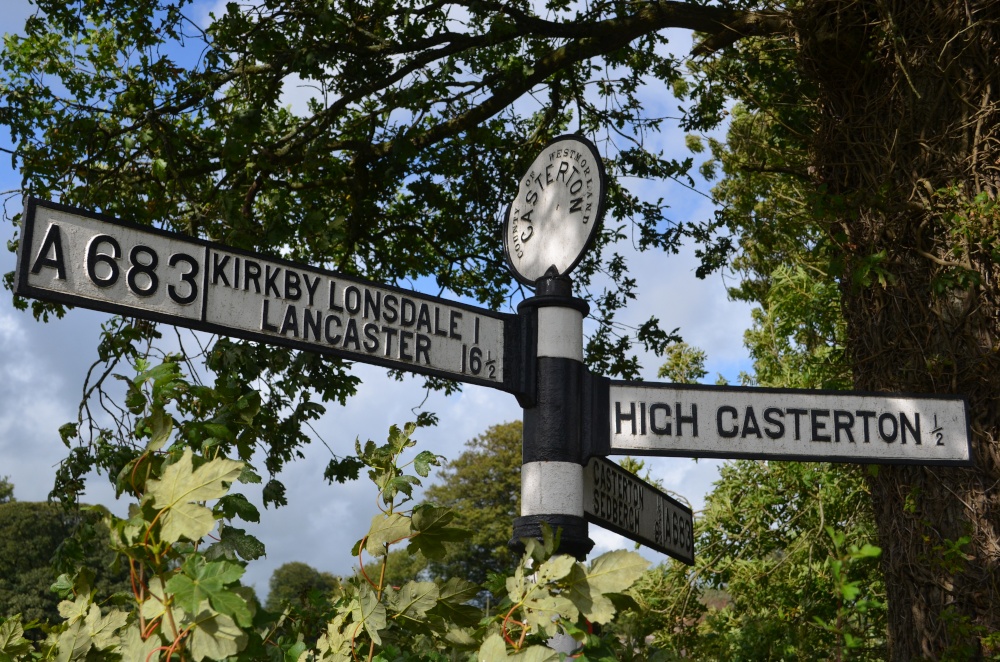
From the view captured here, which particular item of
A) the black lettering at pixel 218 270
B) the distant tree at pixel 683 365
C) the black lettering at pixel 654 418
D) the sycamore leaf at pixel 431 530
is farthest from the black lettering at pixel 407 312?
the distant tree at pixel 683 365

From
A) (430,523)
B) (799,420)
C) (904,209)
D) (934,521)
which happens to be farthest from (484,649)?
(904,209)

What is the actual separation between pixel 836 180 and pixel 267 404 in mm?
4929

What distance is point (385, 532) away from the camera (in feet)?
6.50

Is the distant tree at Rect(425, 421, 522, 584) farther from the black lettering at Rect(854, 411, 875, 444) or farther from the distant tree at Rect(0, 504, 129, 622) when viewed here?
the black lettering at Rect(854, 411, 875, 444)

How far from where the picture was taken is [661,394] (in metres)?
3.20

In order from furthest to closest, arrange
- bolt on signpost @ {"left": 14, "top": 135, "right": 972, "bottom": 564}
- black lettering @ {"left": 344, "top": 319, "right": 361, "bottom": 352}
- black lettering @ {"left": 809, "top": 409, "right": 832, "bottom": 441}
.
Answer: black lettering @ {"left": 809, "top": 409, "right": 832, "bottom": 441} < black lettering @ {"left": 344, "top": 319, "right": 361, "bottom": 352} < bolt on signpost @ {"left": 14, "top": 135, "right": 972, "bottom": 564}

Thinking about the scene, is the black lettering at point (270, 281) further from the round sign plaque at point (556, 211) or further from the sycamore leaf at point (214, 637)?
the sycamore leaf at point (214, 637)

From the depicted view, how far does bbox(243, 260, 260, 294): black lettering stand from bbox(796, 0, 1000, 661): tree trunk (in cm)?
267

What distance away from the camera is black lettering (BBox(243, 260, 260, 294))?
113 inches

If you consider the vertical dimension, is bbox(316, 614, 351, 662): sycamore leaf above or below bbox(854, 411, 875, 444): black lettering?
below

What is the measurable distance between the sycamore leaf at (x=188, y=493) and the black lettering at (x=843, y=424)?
86.4 inches

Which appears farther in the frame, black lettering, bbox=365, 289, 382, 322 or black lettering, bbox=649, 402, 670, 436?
black lettering, bbox=649, 402, 670, 436

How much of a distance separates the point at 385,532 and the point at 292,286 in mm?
1146

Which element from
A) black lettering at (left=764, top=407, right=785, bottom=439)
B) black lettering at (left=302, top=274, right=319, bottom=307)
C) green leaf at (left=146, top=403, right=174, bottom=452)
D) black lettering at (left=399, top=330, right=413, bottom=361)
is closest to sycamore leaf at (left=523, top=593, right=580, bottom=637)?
green leaf at (left=146, top=403, right=174, bottom=452)
